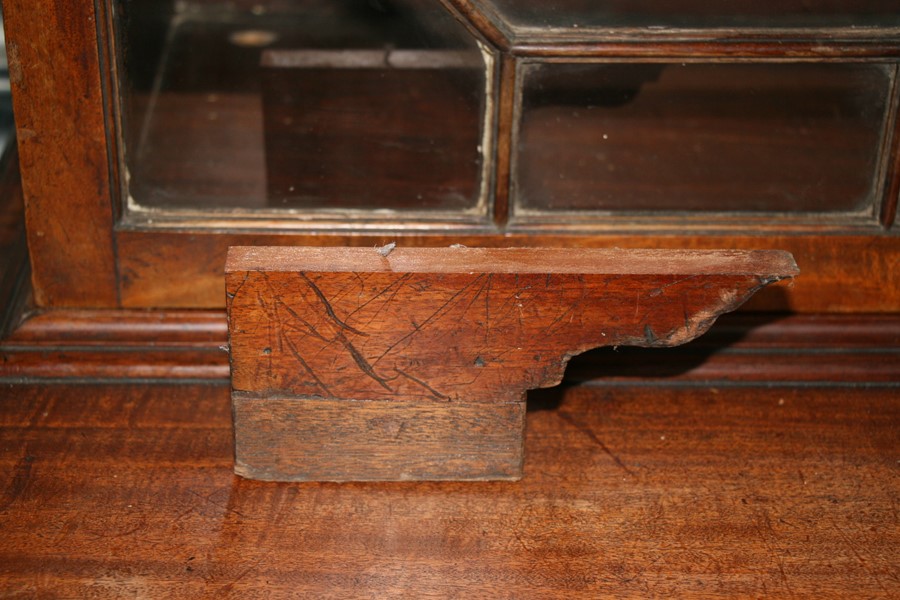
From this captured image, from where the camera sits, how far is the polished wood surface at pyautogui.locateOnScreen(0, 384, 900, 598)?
92 cm

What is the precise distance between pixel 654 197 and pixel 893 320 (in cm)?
31

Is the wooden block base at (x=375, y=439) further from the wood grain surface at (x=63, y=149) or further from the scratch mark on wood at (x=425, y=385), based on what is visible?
the wood grain surface at (x=63, y=149)

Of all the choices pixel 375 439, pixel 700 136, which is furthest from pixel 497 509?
pixel 700 136

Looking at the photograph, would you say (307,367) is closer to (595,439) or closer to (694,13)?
(595,439)

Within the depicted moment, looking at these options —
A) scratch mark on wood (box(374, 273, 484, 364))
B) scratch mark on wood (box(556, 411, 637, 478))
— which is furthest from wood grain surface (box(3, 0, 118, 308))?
scratch mark on wood (box(556, 411, 637, 478))

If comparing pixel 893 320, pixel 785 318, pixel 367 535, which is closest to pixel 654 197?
pixel 785 318

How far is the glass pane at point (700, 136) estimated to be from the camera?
1186mm

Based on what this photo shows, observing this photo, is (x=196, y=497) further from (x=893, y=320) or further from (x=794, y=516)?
(x=893, y=320)

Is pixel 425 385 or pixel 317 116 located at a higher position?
pixel 317 116

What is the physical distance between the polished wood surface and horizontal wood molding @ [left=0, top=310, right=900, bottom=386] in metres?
0.03

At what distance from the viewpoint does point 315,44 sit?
160 centimetres

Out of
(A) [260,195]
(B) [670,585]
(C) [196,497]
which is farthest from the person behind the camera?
(A) [260,195]

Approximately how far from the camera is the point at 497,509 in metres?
1.02

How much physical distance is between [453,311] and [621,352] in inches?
13.4
